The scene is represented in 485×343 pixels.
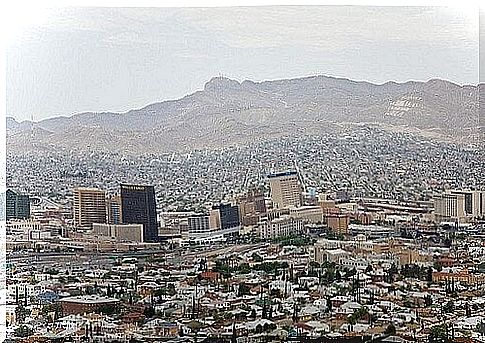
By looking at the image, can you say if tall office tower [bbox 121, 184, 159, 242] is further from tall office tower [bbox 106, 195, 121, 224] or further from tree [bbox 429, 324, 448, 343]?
tree [bbox 429, 324, 448, 343]

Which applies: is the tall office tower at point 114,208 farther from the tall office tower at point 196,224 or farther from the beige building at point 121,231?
the tall office tower at point 196,224

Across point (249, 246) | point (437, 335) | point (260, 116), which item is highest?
point (260, 116)

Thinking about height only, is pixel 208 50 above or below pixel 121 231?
above

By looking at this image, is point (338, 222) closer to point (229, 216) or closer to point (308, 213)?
point (308, 213)

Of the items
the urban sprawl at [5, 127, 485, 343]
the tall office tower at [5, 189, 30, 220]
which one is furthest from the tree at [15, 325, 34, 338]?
the tall office tower at [5, 189, 30, 220]


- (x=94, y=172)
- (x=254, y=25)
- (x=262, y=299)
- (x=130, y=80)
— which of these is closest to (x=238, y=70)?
(x=254, y=25)

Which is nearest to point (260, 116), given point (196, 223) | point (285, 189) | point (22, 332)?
point (285, 189)

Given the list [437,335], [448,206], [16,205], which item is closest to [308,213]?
[448,206]
